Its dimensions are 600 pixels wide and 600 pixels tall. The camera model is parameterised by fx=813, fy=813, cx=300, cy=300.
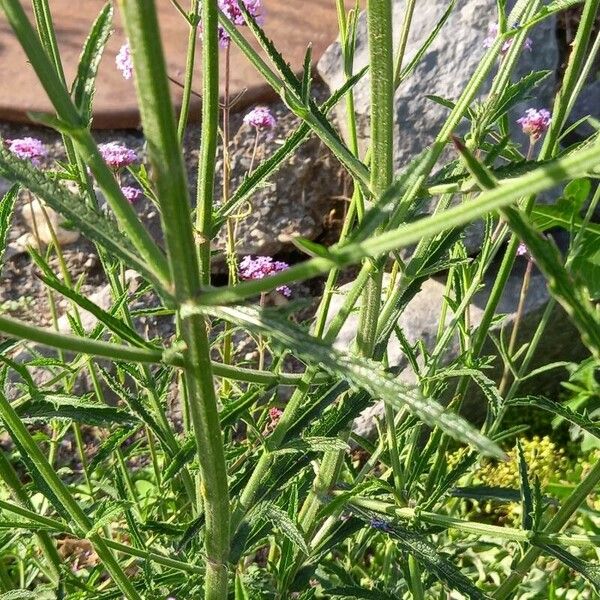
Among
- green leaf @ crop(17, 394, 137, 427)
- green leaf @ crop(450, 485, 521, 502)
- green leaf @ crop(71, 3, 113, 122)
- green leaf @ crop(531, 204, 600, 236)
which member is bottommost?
green leaf @ crop(450, 485, 521, 502)

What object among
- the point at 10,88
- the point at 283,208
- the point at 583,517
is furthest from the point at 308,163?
the point at 583,517

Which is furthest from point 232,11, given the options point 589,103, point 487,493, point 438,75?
point 589,103

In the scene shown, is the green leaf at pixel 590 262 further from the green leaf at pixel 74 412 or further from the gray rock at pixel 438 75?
the green leaf at pixel 74 412

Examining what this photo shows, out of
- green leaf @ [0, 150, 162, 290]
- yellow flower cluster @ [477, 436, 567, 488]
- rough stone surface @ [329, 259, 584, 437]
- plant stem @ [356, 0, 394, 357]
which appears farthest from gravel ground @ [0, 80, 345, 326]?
green leaf @ [0, 150, 162, 290]

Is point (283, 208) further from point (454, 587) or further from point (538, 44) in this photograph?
point (454, 587)

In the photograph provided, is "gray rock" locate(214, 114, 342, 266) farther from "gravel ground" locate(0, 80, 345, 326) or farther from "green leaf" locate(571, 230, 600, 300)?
"green leaf" locate(571, 230, 600, 300)

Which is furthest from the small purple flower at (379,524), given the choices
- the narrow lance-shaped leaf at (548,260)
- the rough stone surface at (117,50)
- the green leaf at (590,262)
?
the rough stone surface at (117,50)
